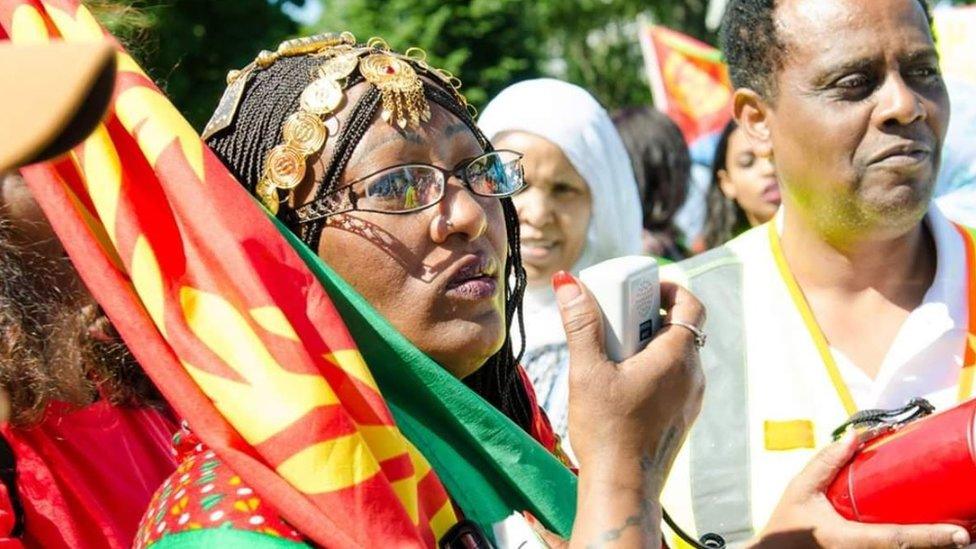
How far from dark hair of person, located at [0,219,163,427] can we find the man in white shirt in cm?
121

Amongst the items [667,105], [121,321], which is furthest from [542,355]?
[667,105]

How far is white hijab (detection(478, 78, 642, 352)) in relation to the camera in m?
3.98

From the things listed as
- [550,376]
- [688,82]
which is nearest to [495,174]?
[550,376]

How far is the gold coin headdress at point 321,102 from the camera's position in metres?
1.92

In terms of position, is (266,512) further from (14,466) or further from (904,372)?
(904,372)

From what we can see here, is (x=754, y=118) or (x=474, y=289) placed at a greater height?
(x=754, y=118)

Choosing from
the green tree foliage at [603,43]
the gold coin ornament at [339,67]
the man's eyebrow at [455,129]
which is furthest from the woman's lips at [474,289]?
the green tree foliage at [603,43]

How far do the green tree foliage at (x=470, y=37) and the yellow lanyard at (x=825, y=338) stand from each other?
15531 millimetres

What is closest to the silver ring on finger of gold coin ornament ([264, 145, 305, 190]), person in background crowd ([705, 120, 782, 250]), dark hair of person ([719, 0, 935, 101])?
gold coin ornament ([264, 145, 305, 190])

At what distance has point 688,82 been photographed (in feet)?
32.4

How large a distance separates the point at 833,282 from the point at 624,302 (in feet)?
4.07

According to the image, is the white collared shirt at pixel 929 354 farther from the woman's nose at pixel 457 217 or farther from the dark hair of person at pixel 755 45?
the woman's nose at pixel 457 217

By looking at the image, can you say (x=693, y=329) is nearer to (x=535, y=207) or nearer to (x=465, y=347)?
(x=465, y=347)

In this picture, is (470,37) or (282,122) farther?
(470,37)
